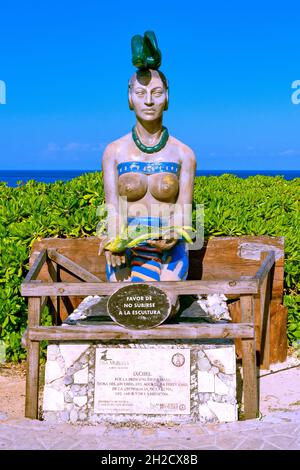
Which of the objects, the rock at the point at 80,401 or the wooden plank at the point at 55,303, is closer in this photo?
the rock at the point at 80,401

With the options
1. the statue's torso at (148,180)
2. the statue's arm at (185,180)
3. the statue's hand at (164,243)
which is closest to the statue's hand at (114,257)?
the statue's hand at (164,243)

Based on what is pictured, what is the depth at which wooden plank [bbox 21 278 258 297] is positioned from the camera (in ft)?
13.2

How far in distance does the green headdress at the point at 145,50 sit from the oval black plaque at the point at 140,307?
175 cm

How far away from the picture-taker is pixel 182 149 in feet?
15.1

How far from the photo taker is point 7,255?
555 centimetres

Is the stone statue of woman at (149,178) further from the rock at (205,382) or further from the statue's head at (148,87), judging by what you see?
the rock at (205,382)

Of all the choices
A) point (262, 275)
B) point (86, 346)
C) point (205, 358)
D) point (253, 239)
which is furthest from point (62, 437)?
point (253, 239)

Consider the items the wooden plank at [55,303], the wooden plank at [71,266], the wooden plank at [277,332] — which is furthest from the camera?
the wooden plank at [277,332]

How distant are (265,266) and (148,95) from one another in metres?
1.73

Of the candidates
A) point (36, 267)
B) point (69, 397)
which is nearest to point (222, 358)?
point (69, 397)

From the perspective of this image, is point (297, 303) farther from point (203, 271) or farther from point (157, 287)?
point (157, 287)

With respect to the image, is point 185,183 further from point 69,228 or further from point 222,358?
point 69,228

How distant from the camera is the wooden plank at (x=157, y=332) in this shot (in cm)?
404

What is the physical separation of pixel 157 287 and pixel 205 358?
677 millimetres
